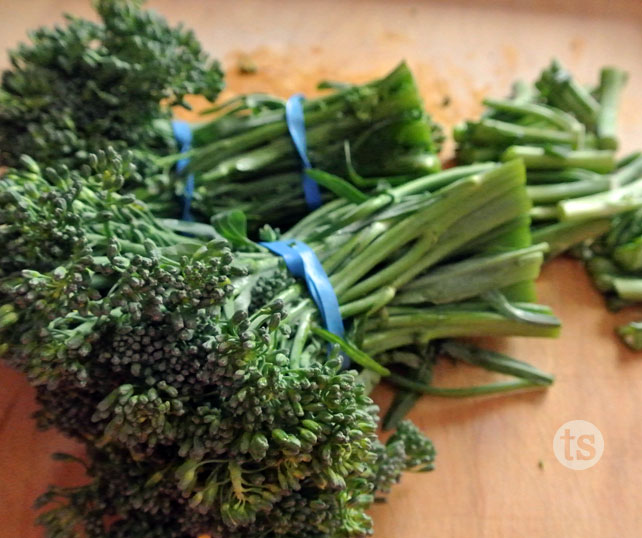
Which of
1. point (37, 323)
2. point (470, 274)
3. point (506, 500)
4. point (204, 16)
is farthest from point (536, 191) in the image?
point (204, 16)

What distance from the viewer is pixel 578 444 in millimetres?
1366

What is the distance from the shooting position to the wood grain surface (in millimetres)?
1274

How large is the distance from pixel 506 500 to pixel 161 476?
28.1 inches

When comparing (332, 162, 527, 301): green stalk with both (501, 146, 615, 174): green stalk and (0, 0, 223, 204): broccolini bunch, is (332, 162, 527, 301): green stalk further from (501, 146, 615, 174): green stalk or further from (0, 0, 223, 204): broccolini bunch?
(0, 0, 223, 204): broccolini bunch

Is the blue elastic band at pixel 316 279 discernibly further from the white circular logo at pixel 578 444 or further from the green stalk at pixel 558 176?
the green stalk at pixel 558 176

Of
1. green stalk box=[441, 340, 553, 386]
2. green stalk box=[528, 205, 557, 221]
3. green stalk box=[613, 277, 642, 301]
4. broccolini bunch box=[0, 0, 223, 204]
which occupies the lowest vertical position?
green stalk box=[613, 277, 642, 301]

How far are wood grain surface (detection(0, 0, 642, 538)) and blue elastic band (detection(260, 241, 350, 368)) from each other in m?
0.31

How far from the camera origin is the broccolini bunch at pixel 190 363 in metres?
0.96

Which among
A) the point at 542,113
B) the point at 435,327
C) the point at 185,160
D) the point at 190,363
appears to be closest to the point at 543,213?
the point at 542,113

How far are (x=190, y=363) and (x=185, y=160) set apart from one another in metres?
0.66

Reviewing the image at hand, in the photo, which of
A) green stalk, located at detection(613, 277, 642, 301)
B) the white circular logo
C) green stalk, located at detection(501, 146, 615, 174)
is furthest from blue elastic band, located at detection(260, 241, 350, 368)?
green stalk, located at detection(613, 277, 642, 301)

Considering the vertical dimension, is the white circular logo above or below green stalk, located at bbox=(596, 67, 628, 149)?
below

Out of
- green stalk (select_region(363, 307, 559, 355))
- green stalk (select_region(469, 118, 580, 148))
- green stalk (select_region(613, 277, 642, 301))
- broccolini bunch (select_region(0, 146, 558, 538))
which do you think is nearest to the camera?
broccolini bunch (select_region(0, 146, 558, 538))

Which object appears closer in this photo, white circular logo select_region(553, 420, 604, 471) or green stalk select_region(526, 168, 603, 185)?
white circular logo select_region(553, 420, 604, 471)
